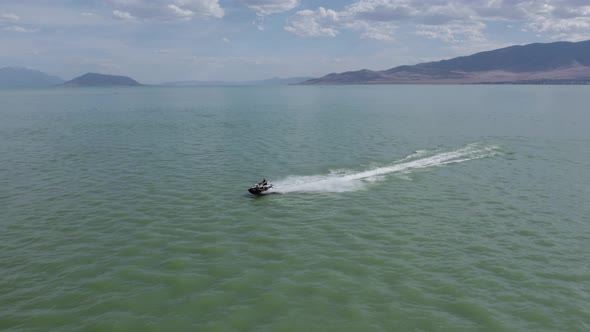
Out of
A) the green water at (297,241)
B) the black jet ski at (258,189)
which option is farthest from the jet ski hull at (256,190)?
the green water at (297,241)

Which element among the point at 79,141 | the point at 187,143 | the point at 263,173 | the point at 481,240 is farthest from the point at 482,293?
the point at 79,141

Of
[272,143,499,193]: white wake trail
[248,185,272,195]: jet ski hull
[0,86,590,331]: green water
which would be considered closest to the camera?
[0,86,590,331]: green water

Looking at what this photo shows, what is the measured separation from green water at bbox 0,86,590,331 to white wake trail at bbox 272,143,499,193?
39 cm

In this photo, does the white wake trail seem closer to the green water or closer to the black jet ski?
the green water

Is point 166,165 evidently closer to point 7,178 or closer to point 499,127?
point 7,178

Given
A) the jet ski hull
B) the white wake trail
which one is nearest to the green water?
the white wake trail

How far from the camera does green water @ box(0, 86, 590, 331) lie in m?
23.3

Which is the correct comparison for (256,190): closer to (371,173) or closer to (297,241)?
(297,241)

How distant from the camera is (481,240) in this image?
106ft

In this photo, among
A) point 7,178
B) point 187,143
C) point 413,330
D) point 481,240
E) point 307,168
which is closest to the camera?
point 413,330

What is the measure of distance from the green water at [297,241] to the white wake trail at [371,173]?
0.39m

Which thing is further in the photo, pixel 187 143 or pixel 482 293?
pixel 187 143

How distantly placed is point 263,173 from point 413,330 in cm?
3467

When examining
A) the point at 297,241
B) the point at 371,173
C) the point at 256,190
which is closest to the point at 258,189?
the point at 256,190
